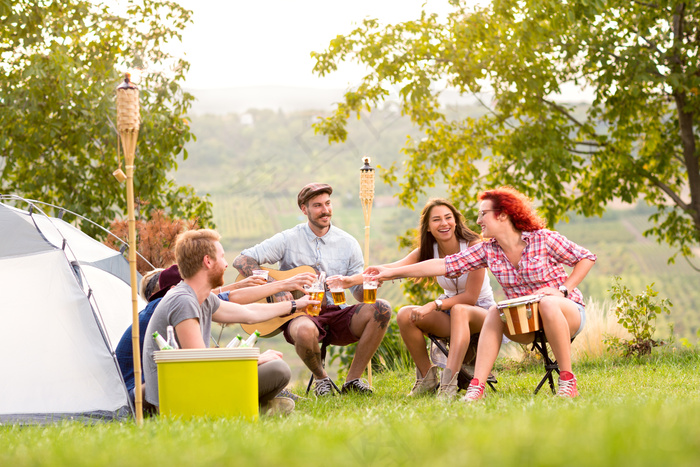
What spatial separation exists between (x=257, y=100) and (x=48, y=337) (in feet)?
216

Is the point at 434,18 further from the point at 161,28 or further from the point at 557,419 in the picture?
the point at 557,419

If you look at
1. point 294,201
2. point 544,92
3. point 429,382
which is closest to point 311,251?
point 429,382

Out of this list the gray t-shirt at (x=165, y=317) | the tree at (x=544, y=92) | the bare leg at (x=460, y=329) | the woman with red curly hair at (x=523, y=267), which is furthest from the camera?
the tree at (x=544, y=92)

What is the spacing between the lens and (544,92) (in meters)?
9.33

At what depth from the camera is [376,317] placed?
211 inches

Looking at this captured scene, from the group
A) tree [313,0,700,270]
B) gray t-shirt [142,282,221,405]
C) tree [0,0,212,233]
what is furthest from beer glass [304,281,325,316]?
tree [313,0,700,270]

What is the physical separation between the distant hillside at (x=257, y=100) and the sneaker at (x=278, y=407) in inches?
2292

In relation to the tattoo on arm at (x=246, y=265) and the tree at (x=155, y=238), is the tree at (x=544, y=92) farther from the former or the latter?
the tattoo on arm at (x=246, y=265)

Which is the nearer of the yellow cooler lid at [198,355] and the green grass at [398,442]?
the green grass at [398,442]

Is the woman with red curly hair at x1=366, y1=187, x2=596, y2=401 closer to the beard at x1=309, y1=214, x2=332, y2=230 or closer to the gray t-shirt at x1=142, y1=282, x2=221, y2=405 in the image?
the beard at x1=309, y1=214, x2=332, y2=230

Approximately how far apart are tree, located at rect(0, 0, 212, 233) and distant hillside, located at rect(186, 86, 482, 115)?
52.6m

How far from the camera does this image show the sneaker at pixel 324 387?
5.26 m

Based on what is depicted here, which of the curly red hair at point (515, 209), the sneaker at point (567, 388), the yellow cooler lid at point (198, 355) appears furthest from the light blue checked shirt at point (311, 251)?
the yellow cooler lid at point (198, 355)

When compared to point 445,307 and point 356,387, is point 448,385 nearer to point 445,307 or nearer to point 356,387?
point 445,307
